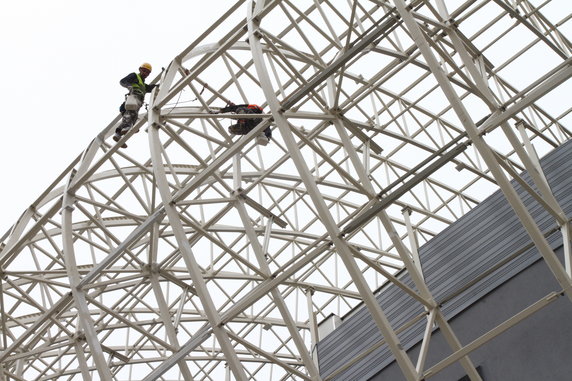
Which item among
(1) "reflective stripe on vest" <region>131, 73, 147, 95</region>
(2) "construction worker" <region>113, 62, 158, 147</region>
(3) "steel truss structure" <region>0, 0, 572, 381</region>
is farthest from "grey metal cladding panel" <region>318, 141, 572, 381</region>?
(1) "reflective stripe on vest" <region>131, 73, 147, 95</region>

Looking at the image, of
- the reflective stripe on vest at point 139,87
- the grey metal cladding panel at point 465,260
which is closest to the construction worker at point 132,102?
the reflective stripe on vest at point 139,87

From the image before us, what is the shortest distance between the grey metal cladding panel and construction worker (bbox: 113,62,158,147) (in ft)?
28.1

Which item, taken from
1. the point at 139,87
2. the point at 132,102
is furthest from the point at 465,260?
the point at 139,87

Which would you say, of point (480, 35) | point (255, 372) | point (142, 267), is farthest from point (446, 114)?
point (142, 267)

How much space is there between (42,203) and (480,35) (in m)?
15.9

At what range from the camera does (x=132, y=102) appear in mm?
23609

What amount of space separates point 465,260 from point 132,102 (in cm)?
979

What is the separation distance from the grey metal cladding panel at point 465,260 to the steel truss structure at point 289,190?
77 cm

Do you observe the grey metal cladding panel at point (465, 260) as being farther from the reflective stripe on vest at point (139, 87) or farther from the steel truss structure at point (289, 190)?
the reflective stripe on vest at point (139, 87)

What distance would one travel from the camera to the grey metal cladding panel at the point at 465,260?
69.2 feet

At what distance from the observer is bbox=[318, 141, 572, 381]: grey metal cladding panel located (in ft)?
69.2

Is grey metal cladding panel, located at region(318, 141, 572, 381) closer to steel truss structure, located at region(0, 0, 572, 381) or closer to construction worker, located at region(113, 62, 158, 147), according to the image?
steel truss structure, located at region(0, 0, 572, 381)

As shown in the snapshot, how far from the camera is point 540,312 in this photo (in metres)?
18.8

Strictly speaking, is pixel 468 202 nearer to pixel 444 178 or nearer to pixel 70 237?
pixel 444 178
